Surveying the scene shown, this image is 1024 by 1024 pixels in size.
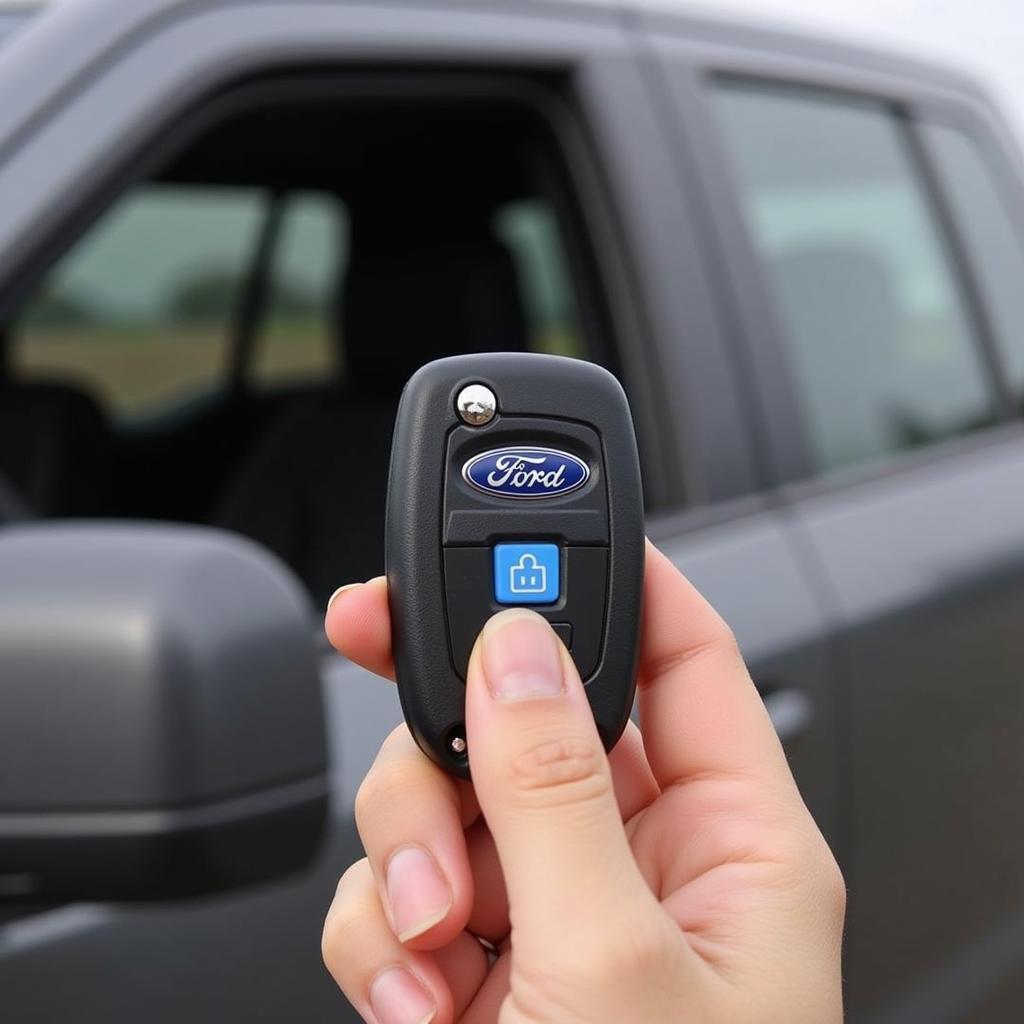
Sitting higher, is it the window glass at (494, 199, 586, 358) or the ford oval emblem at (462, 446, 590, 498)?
the window glass at (494, 199, 586, 358)

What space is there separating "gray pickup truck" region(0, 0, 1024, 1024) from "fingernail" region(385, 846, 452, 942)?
0.27 metres

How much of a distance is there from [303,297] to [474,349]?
4.34 feet

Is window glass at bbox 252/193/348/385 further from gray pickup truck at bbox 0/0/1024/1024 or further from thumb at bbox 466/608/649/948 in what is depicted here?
thumb at bbox 466/608/649/948

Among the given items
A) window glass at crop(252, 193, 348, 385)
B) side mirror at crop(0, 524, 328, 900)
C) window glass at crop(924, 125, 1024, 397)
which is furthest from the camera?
window glass at crop(252, 193, 348, 385)

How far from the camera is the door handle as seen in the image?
1767mm

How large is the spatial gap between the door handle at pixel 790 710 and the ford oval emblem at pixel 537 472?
0.99m

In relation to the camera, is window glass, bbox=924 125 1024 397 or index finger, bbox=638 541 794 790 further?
window glass, bbox=924 125 1024 397

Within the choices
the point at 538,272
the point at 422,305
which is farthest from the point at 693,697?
the point at 538,272

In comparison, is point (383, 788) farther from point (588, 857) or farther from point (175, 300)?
point (175, 300)

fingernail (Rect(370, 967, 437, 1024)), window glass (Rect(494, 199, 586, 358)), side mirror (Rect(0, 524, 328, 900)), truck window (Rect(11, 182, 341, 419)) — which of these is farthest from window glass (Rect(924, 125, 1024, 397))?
fingernail (Rect(370, 967, 437, 1024))

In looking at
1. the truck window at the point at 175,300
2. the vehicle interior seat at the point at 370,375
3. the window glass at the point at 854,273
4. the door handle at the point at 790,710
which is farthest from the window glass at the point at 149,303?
the door handle at the point at 790,710

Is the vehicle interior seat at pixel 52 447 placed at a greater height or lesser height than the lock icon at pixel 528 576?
greater

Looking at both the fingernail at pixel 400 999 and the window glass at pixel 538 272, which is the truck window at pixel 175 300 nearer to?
the window glass at pixel 538 272

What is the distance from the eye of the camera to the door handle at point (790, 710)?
1.77m
